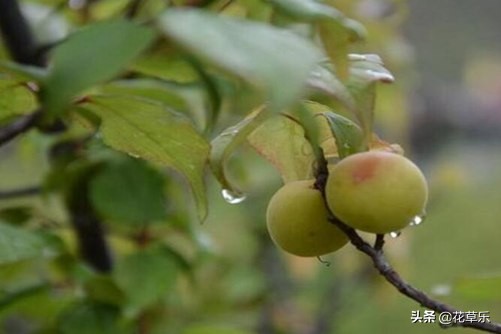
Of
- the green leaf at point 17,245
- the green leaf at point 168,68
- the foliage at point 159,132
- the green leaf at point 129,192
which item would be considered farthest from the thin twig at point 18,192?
the green leaf at point 168,68

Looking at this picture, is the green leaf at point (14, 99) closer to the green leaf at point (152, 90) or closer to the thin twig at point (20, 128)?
the thin twig at point (20, 128)

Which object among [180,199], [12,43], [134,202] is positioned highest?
[12,43]

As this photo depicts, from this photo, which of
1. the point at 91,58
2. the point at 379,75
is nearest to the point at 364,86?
the point at 379,75

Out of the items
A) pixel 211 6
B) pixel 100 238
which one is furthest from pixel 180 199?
pixel 211 6

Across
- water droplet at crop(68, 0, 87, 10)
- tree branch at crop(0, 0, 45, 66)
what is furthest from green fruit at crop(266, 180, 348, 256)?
water droplet at crop(68, 0, 87, 10)

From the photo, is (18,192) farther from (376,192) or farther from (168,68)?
(376,192)

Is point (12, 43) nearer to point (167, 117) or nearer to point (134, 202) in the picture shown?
point (134, 202)
